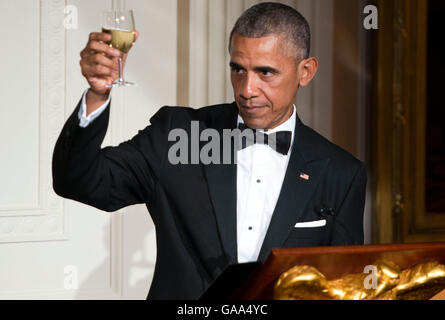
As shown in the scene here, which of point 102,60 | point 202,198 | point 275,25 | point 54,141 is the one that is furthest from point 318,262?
point 54,141

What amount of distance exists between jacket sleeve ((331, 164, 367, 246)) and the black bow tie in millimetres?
231

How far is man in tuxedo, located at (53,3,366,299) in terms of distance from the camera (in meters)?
1.95

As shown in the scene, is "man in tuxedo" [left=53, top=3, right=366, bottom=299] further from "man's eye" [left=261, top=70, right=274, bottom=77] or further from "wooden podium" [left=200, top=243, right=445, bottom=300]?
"wooden podium" [left=200, top=243, right=445, bottom=300]

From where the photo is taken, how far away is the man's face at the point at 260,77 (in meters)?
1.94

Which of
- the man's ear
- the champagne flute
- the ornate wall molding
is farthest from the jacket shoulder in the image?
the ornate wall molding

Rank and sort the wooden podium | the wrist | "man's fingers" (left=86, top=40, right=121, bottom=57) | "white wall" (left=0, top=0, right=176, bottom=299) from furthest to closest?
"white wall" (left=0, top=0, right=176, bottom=299)
the wrist
"man's fingers" (left=86, top=40, right=121, bottom=57)
the wooden podium

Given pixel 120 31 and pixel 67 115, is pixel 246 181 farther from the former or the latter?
pixel 67 115

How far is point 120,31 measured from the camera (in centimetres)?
174

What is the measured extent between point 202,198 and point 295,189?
266 mm

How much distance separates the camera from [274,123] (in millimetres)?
2135

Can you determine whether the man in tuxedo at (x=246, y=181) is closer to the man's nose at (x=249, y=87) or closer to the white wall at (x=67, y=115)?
the man's nose at (x=249, y=87)

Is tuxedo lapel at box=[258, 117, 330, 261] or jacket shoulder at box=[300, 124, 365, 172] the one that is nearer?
tuxedo lapel at box=[258, 117, 330, 261]

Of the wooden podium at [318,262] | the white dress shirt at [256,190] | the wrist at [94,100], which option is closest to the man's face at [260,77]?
the white dress shirt at [256,190]
